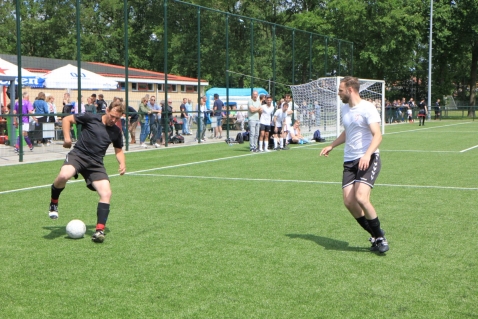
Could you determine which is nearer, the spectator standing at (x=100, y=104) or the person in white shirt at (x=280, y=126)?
the person in white shirt at (x=280, y=126)

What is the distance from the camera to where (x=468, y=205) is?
9625mm

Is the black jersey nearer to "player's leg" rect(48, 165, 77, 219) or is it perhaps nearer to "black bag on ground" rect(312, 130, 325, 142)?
"player's leg" rect(48, 165, 77, 219)

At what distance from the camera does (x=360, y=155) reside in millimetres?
6789

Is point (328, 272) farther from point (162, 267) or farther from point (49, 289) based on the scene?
point (49, 289)

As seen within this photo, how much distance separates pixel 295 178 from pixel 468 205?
4.38 metres

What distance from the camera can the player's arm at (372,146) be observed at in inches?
255

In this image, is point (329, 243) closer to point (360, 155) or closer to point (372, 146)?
point (360, 155)

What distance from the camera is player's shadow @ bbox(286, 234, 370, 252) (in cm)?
697

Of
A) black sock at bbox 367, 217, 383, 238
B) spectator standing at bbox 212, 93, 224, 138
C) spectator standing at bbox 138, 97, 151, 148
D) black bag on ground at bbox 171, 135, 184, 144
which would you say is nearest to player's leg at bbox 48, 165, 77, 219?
black sock at bbox 367, 217, 383, 238

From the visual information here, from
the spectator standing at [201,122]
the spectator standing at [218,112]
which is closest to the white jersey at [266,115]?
the spectator standing at [201,122]

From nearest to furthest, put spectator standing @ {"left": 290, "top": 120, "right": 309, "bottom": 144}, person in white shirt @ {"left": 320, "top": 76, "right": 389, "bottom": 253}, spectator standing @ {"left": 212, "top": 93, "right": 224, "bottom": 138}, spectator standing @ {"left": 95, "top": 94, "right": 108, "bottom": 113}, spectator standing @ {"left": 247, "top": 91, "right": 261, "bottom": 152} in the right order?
person in white shirt @ {"left": 320, "top": 76, "right": 389, "bottom": 253}, spectator standing @ {"left": 247, "top": 91, "right": 261, "bottom": 152}, spectator standing @ {"left": 95, "top": 94, "right": 108, "bottom": 113}, spectator standing @ {"left": 290, "top": 120, "right": 309, "bottom": 144}, spectator standing @ {"left": 212, "top": 93, "right": 224, "bottom": 138}

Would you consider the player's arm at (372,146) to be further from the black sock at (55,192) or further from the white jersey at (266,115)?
the white jersey at (266,115)

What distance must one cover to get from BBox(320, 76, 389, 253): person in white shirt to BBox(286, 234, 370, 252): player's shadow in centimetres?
23

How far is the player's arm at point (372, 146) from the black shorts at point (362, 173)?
0.19 metres
